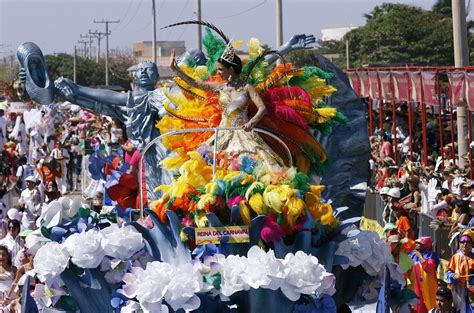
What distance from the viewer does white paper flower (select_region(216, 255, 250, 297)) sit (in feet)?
25.2

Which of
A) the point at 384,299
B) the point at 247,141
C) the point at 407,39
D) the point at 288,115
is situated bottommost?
the point at 384,299

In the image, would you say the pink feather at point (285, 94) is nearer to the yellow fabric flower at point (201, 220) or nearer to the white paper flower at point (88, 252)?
the yellow fabric flower at point (201, 220)

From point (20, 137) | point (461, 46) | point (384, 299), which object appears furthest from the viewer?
point (20, 137)

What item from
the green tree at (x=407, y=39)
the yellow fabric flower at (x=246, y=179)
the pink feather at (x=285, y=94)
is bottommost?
the yellow fabric flower at (x=246, y=179)

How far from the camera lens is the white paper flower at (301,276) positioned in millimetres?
7695

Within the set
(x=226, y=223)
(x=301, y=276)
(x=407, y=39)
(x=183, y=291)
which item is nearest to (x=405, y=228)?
(x=226, y=223)

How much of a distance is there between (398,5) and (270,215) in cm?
6292

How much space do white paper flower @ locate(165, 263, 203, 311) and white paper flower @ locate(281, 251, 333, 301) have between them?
0.54m

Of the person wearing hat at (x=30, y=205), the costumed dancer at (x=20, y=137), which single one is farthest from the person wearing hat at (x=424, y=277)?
the costumed dancer at (x=20, y=137)

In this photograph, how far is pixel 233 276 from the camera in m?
7.70

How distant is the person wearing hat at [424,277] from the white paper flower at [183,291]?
15.2 feet

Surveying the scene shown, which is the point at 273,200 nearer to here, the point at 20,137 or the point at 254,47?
the point at 254,47

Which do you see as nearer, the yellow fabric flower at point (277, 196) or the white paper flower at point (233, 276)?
the white paper flower at point (233, 276)

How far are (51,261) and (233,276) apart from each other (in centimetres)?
146
